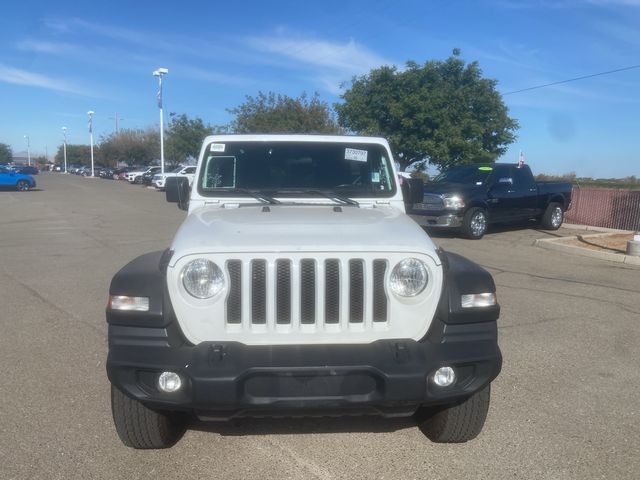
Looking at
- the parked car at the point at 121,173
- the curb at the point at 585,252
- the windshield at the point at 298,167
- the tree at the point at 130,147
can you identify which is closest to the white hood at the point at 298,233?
the windshield at the point at 298,167

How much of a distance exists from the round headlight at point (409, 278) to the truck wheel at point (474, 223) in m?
11.0

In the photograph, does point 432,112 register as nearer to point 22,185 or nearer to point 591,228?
point 591,228

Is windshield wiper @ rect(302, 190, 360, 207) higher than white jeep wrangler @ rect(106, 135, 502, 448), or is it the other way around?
windshield wiper @ rect(302, 190, 360, 207)

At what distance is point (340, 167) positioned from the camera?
493cm

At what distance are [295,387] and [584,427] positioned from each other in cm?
223

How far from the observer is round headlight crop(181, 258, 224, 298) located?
3.16 meters

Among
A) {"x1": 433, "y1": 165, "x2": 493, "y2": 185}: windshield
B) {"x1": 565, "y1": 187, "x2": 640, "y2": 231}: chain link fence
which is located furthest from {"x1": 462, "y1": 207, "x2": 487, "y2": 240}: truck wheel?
{"x1": 565, "y1": 187, "x2": 640, "y2": 231}: chain link fence

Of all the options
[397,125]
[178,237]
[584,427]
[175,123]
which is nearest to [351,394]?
[178,237]

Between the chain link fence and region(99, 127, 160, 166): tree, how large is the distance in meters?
63.1

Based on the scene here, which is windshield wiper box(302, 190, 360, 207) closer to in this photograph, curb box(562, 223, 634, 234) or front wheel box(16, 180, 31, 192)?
curb box(562, 223, 634, 234)

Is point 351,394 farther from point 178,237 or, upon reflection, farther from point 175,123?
point 175,123

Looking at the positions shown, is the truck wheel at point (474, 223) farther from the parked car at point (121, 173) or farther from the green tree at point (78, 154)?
the green tree at point (78, 154)

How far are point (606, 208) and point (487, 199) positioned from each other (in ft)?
16.9

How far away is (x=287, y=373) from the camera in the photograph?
2.97m
